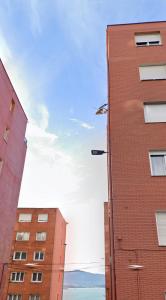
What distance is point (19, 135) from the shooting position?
22.8 meters

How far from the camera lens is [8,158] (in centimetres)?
2058

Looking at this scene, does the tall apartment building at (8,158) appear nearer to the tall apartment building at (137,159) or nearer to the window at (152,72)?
the tall apartment building at (137,159)

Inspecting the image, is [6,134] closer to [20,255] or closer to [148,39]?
[148,39]

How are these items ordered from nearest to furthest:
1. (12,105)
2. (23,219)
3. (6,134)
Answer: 1. (6,134)
2. (12,105)
3. (23,219)

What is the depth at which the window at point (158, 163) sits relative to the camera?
38.0 ft

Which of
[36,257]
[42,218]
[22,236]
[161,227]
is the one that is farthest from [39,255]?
[161,227]

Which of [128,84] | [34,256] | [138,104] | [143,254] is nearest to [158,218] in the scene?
[143,254]

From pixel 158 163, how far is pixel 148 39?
854 centimetres

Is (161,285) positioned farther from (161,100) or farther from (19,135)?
(19,135)

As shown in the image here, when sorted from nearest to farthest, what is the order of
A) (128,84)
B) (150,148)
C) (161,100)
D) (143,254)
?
(143,254) < (150,148) < (161,100) < (128,84)

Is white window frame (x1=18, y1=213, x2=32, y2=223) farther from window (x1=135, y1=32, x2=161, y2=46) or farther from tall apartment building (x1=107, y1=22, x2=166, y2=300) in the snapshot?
window (x1=135, y1=32, x2=161, y2=46)

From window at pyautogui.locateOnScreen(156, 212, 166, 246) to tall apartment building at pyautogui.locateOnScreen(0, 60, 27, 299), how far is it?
12006 mm

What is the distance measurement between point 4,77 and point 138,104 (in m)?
10.5

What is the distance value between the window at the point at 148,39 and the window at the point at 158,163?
7.58 m
